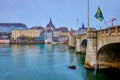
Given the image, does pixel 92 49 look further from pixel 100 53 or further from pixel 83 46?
A: pixel 83 46

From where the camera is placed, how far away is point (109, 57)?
47438 millimetres

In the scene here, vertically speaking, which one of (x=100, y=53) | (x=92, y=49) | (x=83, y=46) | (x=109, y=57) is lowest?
(x=109, y=57)

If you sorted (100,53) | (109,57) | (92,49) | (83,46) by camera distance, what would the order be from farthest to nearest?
(83,46) → (92,49) → (109,57) → (100,53)

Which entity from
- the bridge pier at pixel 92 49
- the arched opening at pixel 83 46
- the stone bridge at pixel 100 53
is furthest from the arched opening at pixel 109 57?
the arched opening at pixel 83 46

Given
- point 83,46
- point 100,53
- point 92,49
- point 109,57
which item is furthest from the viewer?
point 83,46

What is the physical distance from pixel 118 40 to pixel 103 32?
7.59 meters

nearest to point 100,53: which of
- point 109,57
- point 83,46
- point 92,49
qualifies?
point 92,49

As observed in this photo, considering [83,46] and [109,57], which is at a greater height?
[83,46]

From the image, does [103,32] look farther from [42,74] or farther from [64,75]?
[42,74]

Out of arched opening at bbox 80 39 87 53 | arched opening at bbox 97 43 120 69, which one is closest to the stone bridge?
arched opening at bbox 97 43 120 69

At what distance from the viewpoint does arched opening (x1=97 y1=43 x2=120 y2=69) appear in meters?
46.9

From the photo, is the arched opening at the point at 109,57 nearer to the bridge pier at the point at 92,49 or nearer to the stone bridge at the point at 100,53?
the stone bridge at the point at 100,53

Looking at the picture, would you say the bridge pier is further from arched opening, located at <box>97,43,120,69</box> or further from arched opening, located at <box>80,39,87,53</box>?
arched opening, located at <box>80,39,87,53</box>

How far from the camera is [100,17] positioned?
150 ft
